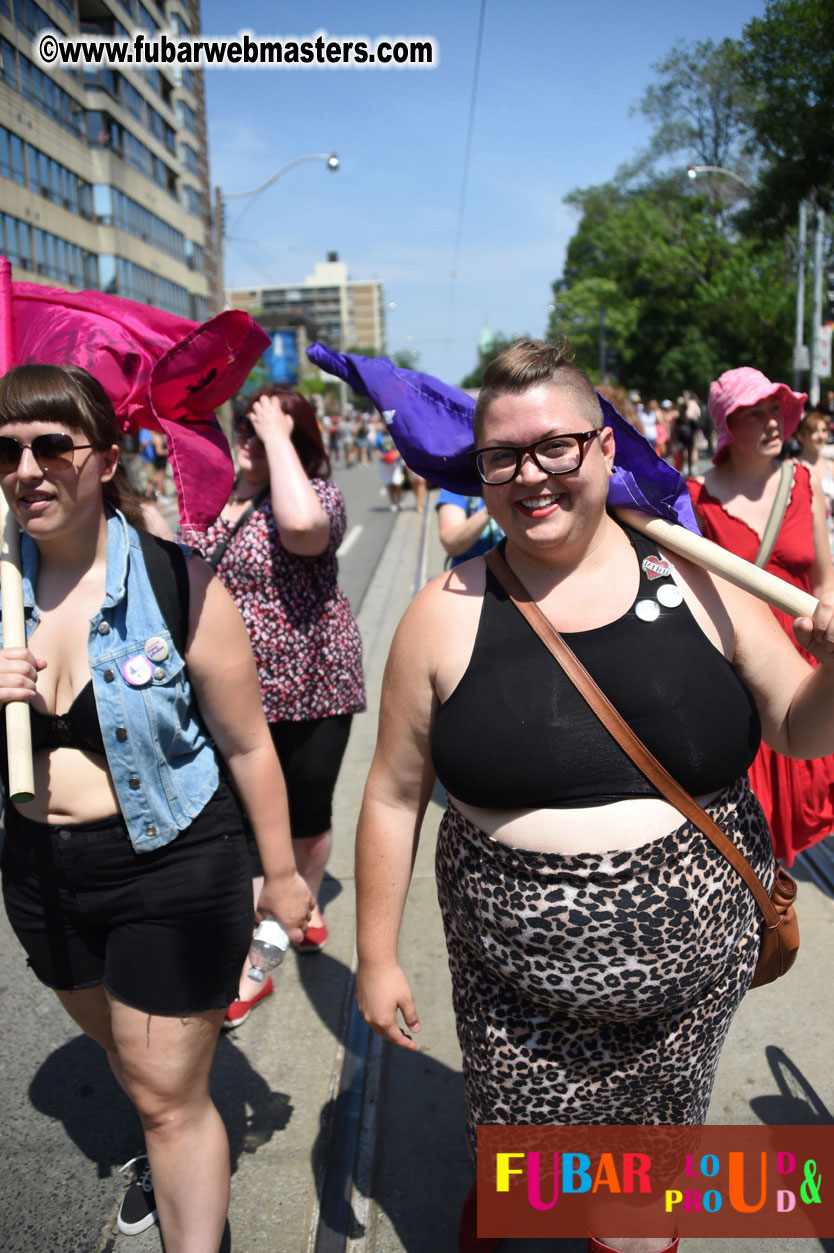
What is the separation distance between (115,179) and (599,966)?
131 feet

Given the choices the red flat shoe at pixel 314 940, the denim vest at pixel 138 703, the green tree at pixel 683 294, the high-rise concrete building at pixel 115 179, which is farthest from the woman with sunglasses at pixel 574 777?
the green tree at pixel 683 294

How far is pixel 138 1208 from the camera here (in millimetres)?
2508

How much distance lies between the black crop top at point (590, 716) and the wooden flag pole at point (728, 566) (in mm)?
112

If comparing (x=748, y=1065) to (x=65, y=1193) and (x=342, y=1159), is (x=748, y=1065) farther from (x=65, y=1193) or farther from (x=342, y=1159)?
(x=65, y=1193)

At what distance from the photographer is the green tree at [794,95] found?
11.1 m

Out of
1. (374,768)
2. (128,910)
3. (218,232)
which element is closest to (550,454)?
(374,768)

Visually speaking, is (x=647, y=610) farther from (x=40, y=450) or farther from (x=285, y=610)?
(x=285, y=610)

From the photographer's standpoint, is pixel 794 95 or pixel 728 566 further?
pixel 794 95

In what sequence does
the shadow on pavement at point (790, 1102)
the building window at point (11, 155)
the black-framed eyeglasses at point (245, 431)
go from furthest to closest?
the building window at point (11, 155) < the black-framed eyeglasses at point (245, 431) < the shadow on pavement at point (790, 1102)

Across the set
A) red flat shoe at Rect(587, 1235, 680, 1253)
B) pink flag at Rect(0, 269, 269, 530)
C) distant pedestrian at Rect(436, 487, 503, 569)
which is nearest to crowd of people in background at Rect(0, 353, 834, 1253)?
pink flag at Rect(0, 269, 269, 530)

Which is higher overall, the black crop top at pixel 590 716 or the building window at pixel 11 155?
the building window at pixel 11 155

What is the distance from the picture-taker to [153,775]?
206 cm

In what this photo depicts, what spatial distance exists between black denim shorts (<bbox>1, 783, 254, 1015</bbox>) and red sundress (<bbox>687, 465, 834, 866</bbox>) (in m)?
1.79

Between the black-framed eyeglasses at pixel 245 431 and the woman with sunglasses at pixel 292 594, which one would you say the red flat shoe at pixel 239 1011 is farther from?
the black-framed eyeglasses at pixel 245 431
